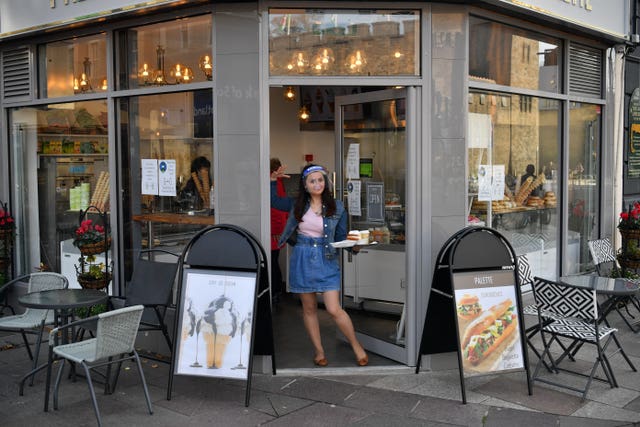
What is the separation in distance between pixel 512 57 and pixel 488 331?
3.06m

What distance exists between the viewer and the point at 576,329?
605 centimetres

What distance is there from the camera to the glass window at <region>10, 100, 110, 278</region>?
7926 millimetres

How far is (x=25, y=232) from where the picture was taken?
30.2 ft

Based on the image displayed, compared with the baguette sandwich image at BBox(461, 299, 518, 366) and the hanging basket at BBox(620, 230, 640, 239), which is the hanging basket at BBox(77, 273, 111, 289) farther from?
the hanging basket at BBox(620, 230, 640, 239)

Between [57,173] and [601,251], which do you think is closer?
[601,251]

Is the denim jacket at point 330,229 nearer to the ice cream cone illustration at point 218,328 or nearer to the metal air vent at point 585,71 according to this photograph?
the ice cream cone illustration at point 218,328

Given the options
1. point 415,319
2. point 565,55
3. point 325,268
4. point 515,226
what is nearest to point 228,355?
point 325,268

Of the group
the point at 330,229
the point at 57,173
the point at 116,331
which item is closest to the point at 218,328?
the point at 116,331

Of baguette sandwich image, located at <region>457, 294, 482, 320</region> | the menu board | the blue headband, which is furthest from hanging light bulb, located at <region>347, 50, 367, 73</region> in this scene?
baguette sandwich image, located at <region>457, 294, 482, 320</region>

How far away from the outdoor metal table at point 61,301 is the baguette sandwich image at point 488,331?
2.95 metres

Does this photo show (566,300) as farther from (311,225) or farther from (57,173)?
(57,173)

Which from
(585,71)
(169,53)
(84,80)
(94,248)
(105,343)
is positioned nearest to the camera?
(105,343)

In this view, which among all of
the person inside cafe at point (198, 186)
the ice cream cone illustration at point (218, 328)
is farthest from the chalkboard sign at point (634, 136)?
the ice cream cone illustration at point (218, 328)

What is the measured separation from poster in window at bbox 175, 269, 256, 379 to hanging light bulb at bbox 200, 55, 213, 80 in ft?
6.12
